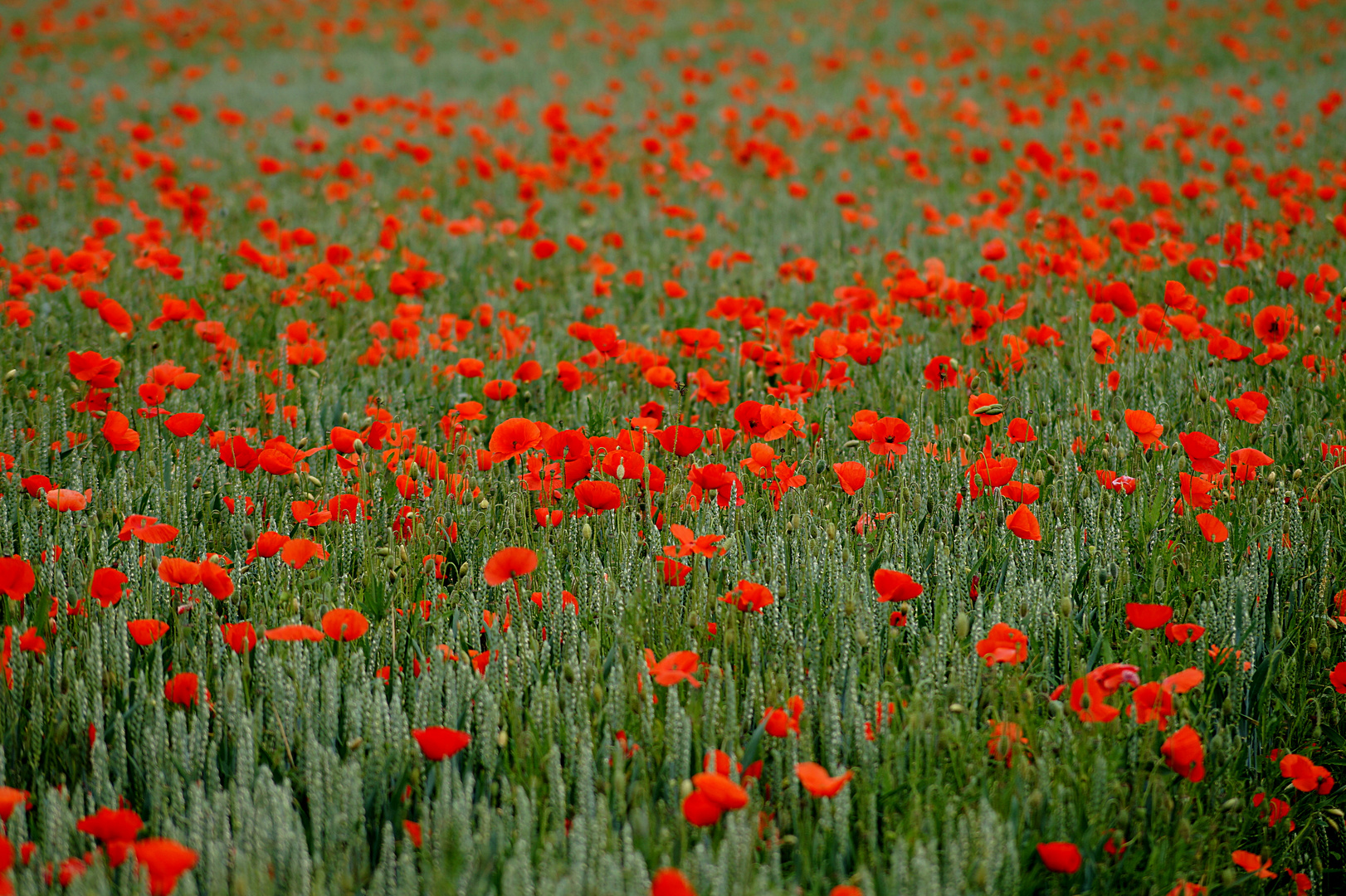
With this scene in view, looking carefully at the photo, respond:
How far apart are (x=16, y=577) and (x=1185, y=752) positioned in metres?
1.94

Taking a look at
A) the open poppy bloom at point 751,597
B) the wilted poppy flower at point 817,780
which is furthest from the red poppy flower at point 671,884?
the open poppy bloom at point 751,597

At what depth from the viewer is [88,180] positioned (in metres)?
6.64

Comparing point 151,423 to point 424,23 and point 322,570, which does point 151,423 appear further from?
point 424,23

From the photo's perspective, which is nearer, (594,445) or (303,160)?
(594,445)

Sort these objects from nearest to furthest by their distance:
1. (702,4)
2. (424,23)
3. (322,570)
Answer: (322,570)
(424,23)
(702,4)

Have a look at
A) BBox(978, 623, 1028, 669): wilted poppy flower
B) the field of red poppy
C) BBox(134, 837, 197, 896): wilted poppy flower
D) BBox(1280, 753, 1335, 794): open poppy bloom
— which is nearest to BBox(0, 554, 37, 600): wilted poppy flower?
the field of red poppy

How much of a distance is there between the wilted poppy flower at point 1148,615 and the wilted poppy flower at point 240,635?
1.52 metres

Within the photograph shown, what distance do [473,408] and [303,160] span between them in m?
5.89

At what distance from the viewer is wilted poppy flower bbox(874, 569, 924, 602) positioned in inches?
62.9

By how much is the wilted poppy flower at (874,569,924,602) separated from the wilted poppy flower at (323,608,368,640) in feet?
2.87

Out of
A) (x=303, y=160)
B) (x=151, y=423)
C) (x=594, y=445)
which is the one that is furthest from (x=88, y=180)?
(x=594, y=445)

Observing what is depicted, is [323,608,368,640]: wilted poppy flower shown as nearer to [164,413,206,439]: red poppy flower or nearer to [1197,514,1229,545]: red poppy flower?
[164,413,206,439]: red poppy flower

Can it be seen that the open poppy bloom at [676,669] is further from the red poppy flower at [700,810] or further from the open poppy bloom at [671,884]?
the open poppy bloom at [671,884]

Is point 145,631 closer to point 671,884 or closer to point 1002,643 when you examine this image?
point 671,884
